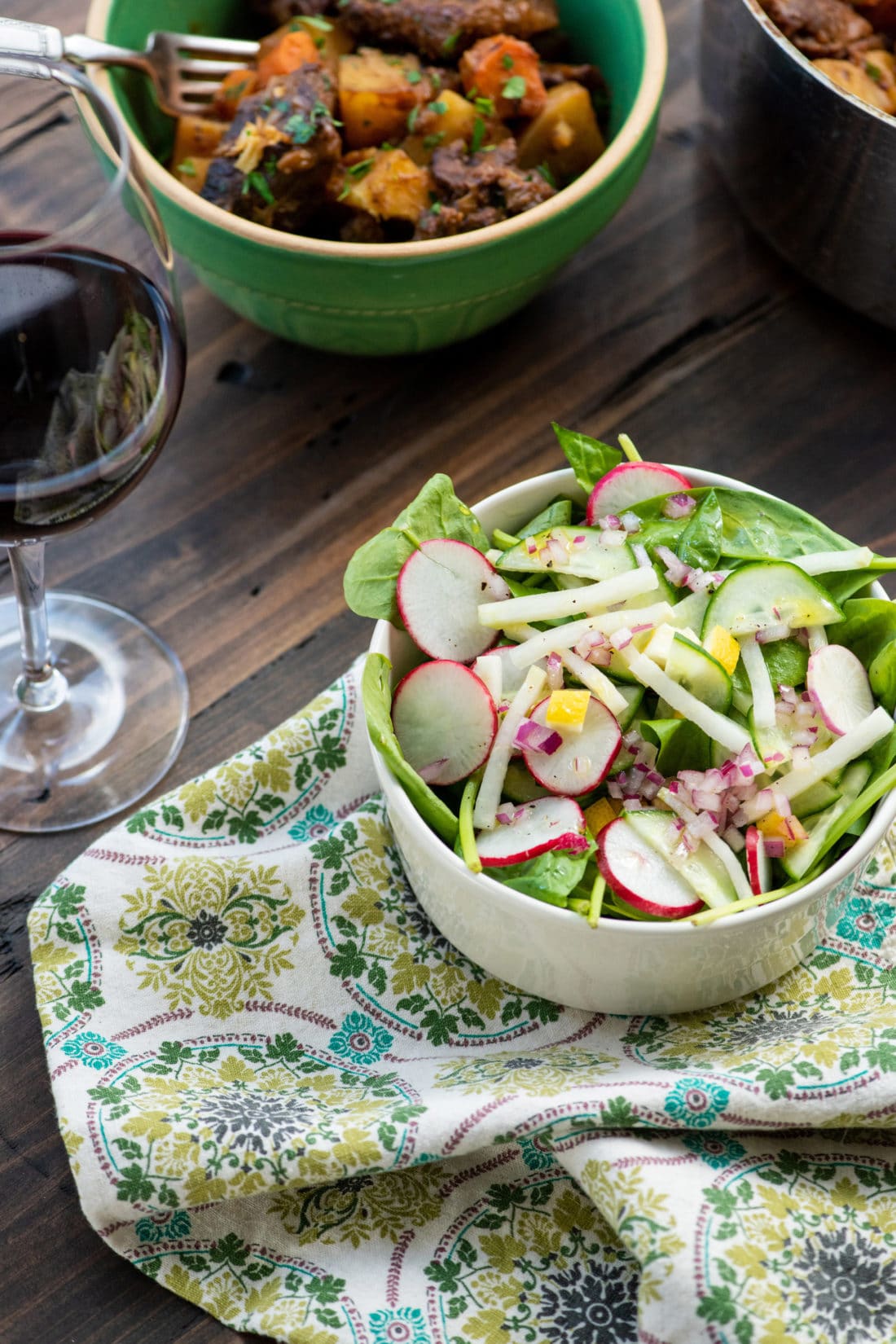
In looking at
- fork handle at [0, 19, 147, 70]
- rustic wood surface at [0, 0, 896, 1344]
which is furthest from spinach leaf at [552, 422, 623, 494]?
fork handle at [0, 19, 147, 70]

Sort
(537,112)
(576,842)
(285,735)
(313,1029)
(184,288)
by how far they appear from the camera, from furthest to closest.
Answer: (184,288) → (537,112) → (285,735) → (313,1029) → (576,842)

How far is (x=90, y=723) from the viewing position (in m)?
1.58

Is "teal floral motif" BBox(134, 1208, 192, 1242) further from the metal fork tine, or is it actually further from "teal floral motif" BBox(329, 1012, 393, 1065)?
the metal fork tine

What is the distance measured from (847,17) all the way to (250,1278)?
1.58 metres

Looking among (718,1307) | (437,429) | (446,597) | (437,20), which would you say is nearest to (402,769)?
(446,597)

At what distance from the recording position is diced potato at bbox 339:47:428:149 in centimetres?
166

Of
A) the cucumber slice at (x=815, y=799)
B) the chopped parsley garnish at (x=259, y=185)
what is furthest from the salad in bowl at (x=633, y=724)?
the chopped parsley garnish at (x=259, y=185)

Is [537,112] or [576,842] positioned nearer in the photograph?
[576,842]

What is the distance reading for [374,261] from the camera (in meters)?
1.50

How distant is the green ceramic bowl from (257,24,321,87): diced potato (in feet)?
0.56

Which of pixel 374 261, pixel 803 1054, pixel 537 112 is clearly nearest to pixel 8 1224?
pixel 803 1054

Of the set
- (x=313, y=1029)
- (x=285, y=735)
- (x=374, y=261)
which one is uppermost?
(x=374, y=261)

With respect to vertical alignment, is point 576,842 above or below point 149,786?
above

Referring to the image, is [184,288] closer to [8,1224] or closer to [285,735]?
[285,735]
